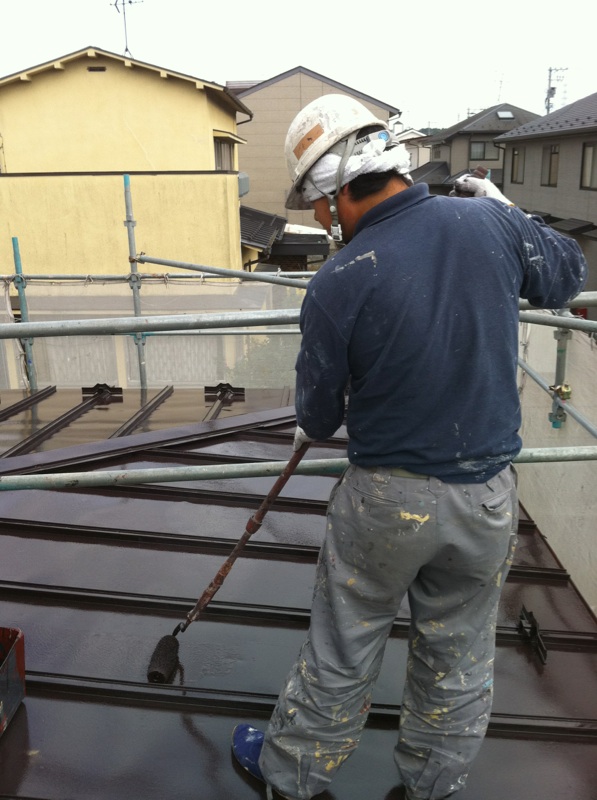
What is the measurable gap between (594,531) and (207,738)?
2.67 metres

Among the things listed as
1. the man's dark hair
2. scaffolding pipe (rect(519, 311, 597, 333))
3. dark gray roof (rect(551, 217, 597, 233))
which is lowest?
scaffolding pipe (rect(519, 311, 597, 333))

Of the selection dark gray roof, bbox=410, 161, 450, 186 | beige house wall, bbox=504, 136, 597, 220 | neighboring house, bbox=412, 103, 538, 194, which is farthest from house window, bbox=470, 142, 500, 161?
beige house wall, bbox=504, 136, 597, 220

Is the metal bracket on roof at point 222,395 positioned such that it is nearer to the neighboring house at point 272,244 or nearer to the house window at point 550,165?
the neighboring house at point 272,244

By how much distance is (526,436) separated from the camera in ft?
17.3

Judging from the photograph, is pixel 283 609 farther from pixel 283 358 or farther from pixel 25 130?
pixel 25 130

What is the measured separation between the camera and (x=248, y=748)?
1.97m

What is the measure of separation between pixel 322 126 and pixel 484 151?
1327 inches

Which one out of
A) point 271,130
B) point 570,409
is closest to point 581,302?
point 570,409

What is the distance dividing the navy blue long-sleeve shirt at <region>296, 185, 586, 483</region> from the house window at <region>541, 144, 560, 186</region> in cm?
2245

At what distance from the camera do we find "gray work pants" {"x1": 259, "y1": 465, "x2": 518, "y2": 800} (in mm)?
1634

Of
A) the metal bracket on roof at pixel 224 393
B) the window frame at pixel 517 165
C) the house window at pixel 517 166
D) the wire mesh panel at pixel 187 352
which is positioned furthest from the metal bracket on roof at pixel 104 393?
the house window at pixel 517 166

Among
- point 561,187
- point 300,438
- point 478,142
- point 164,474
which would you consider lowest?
point 164,474

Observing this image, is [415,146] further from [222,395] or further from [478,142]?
[222,395]

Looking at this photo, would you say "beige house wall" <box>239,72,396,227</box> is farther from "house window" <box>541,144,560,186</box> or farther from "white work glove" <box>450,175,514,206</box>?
"white work glove" <box>450,175,514,206</box>
